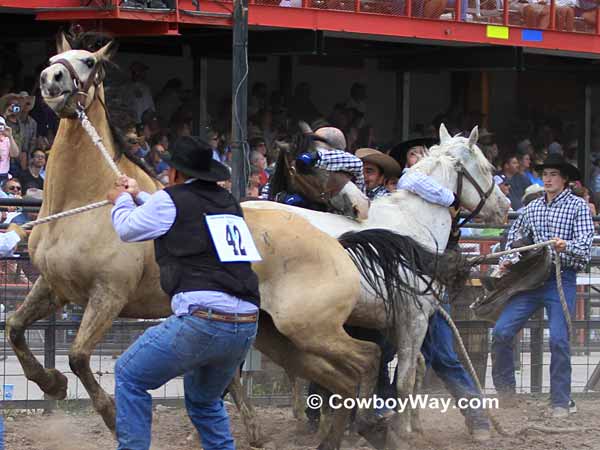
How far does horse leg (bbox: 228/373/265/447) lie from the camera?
8250 mm

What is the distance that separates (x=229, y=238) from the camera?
599cm

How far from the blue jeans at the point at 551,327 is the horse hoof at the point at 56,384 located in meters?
3.42

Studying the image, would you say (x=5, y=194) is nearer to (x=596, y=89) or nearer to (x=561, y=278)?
(x=561, y=278)

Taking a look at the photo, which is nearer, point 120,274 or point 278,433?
point 120,274

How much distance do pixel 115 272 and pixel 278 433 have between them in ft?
6.86

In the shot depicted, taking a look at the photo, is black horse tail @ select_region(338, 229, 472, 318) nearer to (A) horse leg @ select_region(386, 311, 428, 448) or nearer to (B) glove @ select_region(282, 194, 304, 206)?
(A) horse leg @ select_region(386, 311, 428, 448)

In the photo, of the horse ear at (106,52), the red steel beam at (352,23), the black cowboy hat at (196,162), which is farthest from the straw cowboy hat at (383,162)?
the red steel beam at (352,23)

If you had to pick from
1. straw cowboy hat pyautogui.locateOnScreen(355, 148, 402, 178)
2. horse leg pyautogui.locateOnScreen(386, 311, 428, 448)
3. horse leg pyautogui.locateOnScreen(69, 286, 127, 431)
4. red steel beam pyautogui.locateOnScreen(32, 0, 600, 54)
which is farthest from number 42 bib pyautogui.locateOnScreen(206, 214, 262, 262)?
red steel beam pyautogui.locateOnScreen(32, 0, 600, 54)

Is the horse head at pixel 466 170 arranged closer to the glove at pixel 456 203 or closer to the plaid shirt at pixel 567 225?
the glove at pixel 456 203

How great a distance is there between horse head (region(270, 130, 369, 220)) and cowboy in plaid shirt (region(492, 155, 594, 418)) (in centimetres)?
181

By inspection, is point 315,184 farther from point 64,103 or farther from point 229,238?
point 229,238

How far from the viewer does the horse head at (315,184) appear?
8.29 m

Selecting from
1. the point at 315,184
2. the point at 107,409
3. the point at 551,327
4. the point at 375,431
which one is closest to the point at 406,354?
the point at 375,431

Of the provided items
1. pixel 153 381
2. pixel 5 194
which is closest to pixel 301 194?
pixel 153 381
